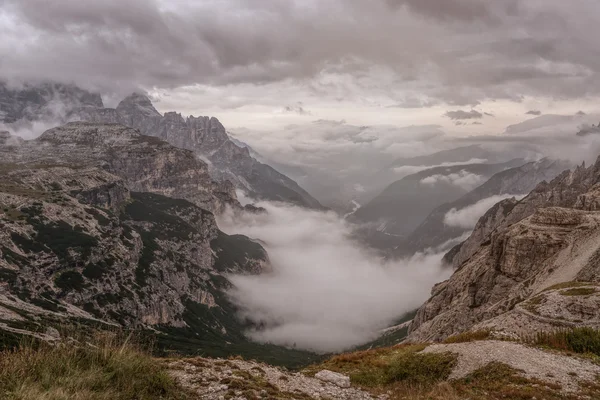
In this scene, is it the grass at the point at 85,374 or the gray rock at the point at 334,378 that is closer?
the grass at the point at 85,374

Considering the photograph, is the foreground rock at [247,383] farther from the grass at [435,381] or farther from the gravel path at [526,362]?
the gravel path at [526,362]

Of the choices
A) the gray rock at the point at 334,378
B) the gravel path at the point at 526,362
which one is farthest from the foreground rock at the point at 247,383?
the gravel path at the point at 526,362

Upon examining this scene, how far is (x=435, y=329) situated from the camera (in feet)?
310

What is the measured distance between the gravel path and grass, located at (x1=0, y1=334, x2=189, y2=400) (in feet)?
68.2

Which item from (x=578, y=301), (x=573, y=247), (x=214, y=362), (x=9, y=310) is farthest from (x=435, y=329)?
(x=9, y=310)

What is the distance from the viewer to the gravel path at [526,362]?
78.7 feet

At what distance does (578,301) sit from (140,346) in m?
43.3

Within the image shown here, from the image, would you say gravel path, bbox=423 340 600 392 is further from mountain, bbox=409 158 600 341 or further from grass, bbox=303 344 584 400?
mountain, bbox=409 158 600 341

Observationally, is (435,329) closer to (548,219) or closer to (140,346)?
(548,219)

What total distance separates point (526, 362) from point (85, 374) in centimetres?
2830

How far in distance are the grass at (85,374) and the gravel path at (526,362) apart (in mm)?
20796

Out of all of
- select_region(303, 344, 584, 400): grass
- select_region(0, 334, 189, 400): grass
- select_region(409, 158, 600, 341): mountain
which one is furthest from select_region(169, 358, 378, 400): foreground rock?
select_region(409, 158, 600, 341): mountain

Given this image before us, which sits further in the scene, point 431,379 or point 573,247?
point 573,247

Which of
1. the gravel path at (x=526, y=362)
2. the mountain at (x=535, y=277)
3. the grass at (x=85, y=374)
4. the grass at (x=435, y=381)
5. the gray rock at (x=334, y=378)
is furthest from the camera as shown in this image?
the mountain at (x=535, y=277)
